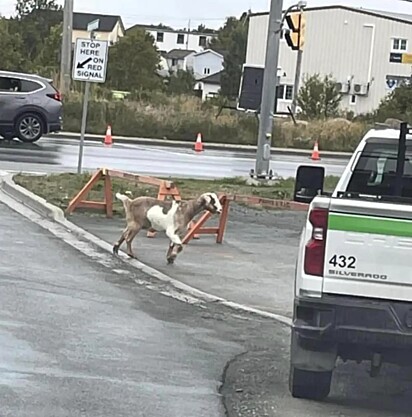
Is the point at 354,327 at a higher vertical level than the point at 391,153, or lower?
lower

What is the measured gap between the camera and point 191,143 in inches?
1486

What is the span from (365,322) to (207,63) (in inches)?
4619

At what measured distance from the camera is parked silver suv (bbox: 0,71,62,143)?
28.8 m

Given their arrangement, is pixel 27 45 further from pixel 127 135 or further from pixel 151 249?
pixel 151 249

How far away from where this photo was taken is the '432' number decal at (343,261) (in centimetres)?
653

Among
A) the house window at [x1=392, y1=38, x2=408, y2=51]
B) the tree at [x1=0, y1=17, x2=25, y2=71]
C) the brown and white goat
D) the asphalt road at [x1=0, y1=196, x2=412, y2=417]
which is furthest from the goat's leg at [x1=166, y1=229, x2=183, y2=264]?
the house window at [x1=392, y1=38, x2=408, y2=51]

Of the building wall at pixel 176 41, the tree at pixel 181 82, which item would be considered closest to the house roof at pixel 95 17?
the building wall at pixel 176 41

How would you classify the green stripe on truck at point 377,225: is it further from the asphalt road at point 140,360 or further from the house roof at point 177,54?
the house roof at point 177,54

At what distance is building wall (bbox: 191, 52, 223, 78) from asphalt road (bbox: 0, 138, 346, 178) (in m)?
87.3

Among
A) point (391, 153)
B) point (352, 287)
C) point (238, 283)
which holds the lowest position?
point (238, 283)

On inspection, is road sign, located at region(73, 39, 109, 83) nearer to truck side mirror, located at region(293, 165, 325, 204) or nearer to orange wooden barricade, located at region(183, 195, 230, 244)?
orange wooden barricade, located at region(183, 195, 230, 244)

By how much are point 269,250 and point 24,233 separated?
312 centimetres

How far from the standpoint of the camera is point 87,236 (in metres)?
→ 14.1

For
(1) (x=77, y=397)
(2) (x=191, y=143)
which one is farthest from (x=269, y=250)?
(2) (x=191, y=143)
